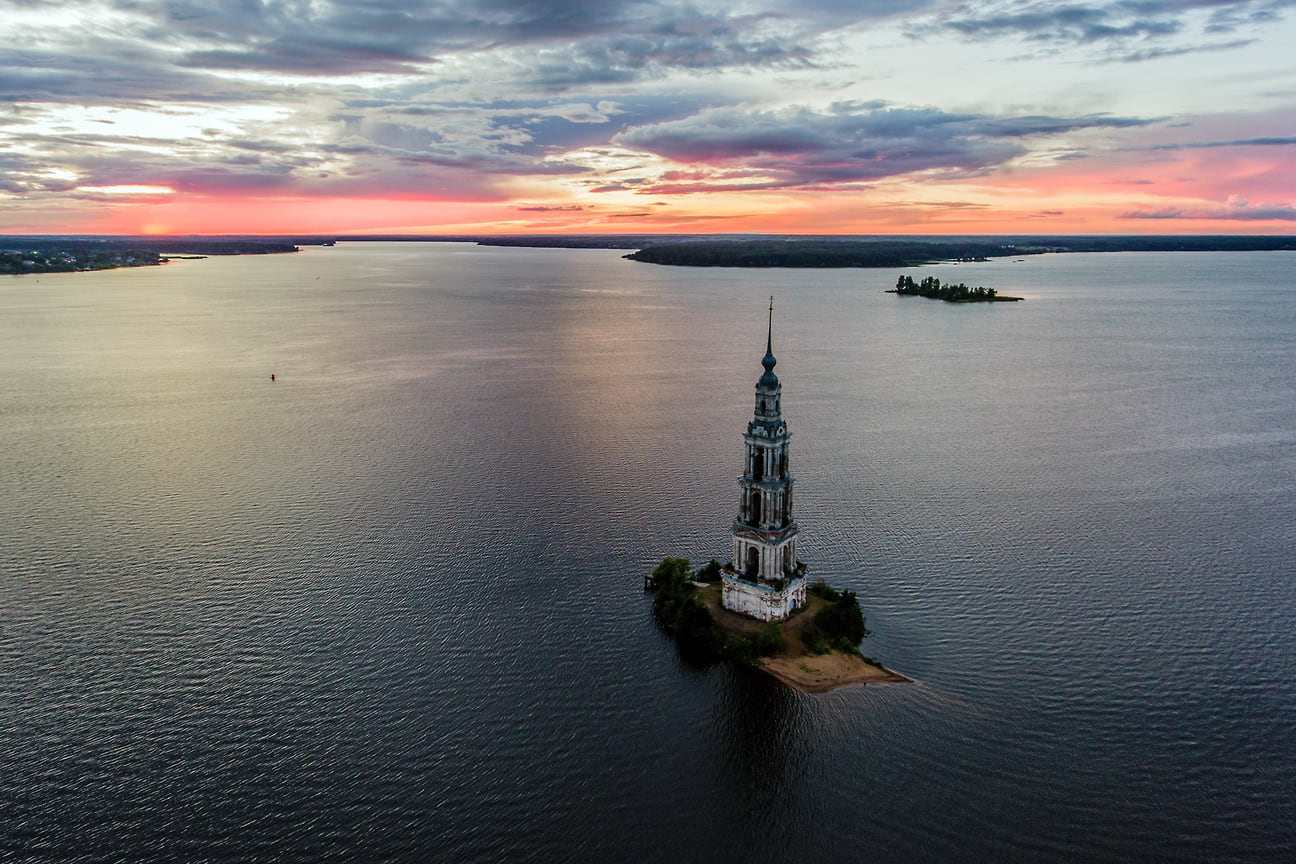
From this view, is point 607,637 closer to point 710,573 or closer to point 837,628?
point 710,573

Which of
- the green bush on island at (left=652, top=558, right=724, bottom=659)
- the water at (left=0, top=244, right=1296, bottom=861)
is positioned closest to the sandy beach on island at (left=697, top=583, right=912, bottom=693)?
the water at (left=0, top=244, right=1296, bottom=861)

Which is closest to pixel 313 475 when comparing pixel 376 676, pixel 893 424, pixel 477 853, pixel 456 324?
pixel 376 676

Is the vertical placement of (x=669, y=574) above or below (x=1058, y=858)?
above

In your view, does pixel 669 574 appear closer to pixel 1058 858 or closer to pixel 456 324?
pixel 1058 858

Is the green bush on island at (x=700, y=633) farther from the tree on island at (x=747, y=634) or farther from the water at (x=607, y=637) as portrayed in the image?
the water at (x=607, y=637)

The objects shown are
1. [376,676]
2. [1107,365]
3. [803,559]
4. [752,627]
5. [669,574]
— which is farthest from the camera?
[1107,365]

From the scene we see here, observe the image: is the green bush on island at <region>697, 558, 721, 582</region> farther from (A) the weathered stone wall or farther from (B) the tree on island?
(A) the weathered stone wall

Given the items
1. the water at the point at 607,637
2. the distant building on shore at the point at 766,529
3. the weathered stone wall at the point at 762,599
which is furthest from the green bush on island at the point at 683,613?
the distant building on shore at the point at 766,529
